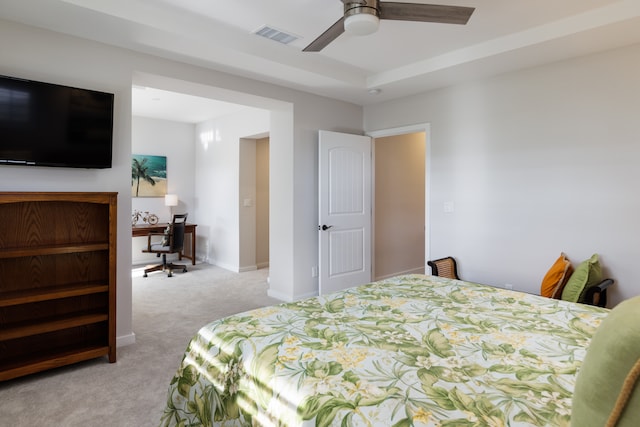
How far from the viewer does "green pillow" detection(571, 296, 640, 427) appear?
680 mm

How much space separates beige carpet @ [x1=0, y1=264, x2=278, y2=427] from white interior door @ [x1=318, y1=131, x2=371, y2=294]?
98 cm

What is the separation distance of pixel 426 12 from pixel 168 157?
19.5ft

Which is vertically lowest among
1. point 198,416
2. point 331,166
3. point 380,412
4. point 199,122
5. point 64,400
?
point 64,400

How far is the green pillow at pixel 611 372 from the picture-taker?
0.68 metres

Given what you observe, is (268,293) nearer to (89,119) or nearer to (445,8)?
(89,119)

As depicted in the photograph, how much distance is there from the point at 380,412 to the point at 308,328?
625mm

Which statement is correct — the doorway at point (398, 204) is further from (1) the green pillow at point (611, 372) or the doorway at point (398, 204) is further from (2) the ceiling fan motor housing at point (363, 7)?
A: (1) the green pillow at point (611, 372)

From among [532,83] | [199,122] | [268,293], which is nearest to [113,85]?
[268,293]

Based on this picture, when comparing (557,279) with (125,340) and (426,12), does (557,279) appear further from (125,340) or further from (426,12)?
(125,340)

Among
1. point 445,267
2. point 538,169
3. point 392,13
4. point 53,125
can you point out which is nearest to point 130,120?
point 53,125

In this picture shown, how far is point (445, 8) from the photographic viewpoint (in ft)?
6.59

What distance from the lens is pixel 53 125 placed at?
2.62 meters

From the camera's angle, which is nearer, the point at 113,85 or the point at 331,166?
the point at 113,85

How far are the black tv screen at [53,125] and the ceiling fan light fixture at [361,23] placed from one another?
1945mm
